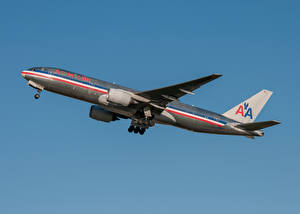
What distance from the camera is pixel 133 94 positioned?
45.4 metres

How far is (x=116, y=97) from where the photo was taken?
44.5 m

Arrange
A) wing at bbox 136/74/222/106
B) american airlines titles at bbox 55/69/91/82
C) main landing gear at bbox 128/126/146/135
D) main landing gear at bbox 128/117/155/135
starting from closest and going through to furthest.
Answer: wing at bbox 136/74/222/106
american airlines titles at bbox 55/69/91/82
main landing gear at bbox 128/117/155/135
main landing gear at bbox 128/126/146/135

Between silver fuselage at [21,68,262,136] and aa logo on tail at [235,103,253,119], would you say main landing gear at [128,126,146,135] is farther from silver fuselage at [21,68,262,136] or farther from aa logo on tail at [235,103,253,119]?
aa logo on tail at [235,103,253,119]

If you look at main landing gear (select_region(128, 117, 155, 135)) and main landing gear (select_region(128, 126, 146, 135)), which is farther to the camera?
main landing gear (select_region(128, 126, 146, 135))

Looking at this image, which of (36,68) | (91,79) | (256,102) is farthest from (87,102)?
(256,102)

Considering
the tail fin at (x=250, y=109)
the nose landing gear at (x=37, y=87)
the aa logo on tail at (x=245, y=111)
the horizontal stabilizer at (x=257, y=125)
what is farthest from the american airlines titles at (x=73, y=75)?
the aa logo on tail at (x=245, y=111)

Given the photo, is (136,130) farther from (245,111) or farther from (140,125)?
(245,111)

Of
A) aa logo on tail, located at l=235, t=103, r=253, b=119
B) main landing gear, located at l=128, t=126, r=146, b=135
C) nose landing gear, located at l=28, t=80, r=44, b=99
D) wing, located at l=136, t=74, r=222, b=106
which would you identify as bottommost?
main landing gear, located at l=128, t=126, r=146, b=135

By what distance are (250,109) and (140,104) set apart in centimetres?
1376

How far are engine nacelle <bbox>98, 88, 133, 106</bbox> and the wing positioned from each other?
1.17 m

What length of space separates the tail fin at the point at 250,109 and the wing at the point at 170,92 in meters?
8.91

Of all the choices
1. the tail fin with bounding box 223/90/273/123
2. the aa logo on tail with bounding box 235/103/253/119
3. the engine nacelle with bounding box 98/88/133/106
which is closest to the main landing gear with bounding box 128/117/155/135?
the engine nacelle with bounding box 98/88/133/106

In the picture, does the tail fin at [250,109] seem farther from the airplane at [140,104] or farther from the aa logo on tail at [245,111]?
the airplane at [140,104]

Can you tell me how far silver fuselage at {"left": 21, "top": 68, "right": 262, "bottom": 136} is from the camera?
4488cm
